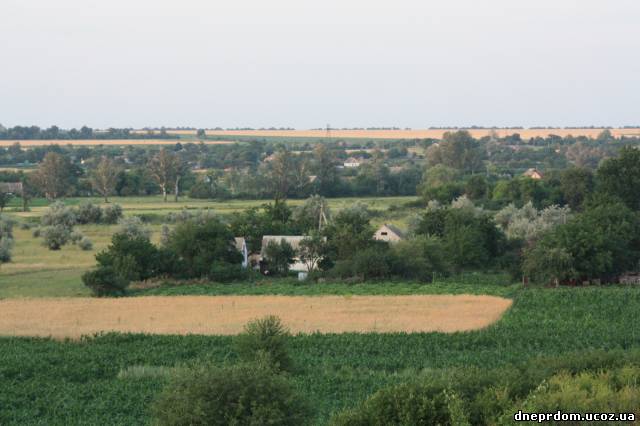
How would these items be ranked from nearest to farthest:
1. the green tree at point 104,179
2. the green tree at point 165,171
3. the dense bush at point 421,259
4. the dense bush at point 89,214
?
the dense bush at point 421,259
the dense bush at point 89,214
the green tree at point 104,179
the green tree at point 165,171

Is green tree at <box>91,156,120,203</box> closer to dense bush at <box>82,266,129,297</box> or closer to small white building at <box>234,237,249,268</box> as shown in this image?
small white building at <box>234,237,249,268</box>

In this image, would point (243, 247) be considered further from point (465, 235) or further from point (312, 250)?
point (465, 235)

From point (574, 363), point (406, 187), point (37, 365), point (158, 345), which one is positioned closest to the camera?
point (574, 363)

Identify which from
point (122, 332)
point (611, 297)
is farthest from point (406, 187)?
point (122, 332)

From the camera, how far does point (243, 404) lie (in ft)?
47.6

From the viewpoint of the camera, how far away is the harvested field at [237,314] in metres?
33.4

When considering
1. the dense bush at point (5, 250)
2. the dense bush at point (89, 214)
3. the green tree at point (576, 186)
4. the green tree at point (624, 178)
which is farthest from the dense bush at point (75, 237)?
the green tree at point (576, 186)

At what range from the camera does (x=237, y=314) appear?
36906 mm

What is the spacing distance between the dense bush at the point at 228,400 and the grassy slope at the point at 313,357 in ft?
14.2

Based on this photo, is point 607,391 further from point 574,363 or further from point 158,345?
point 158,345

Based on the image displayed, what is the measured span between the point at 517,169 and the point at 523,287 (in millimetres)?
113222

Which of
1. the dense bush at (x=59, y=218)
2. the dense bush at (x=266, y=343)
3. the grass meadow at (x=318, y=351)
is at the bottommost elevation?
the dense bush at (x=59, y=218)

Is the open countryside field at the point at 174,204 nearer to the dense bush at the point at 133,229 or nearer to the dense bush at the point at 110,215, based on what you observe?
the dense bush at the point at 110,215

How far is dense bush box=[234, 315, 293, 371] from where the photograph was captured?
76.2 ft
